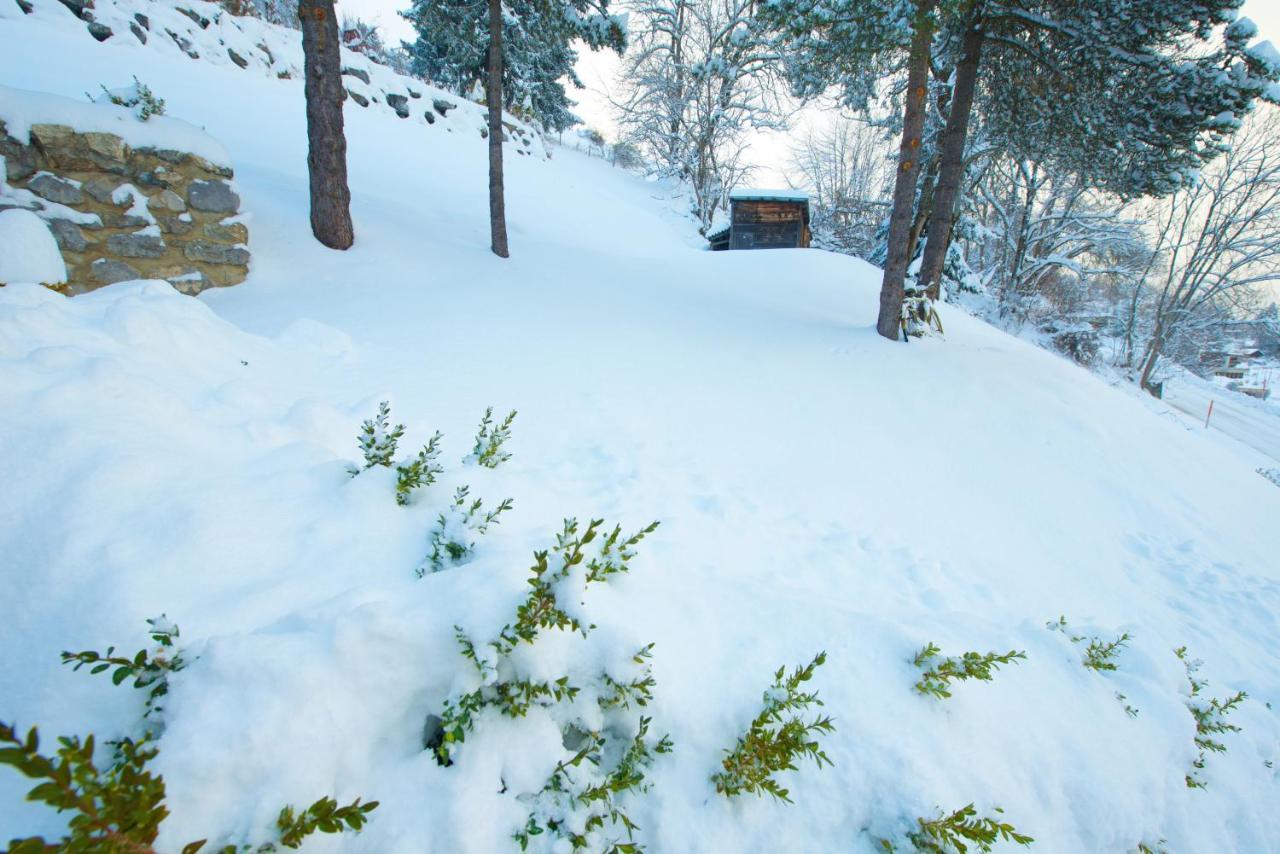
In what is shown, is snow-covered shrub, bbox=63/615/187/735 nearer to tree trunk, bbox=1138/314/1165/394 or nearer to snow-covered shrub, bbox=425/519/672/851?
snow-covered shrub, bbox=425/519/672/851

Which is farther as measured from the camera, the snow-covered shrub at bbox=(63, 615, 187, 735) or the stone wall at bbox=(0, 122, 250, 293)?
the stone wall at bbox=(0, 122, 250, 293)

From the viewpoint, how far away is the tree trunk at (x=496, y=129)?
7.55 meters

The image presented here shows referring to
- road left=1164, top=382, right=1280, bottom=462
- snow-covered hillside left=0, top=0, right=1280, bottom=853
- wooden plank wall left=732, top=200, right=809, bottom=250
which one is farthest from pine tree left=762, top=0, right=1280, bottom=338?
road left=1164, top=382, right=1280, bottom=462

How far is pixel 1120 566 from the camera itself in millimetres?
3568

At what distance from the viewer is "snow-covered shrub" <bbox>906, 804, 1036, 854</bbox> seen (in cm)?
119

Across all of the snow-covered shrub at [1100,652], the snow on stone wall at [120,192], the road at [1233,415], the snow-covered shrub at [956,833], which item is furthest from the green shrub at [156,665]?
the road at [1233,415]

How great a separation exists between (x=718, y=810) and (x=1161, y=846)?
145 cm

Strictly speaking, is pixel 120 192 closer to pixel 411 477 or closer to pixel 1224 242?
pixel 411 477

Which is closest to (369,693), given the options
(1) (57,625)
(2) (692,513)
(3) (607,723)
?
(3) (607,723)

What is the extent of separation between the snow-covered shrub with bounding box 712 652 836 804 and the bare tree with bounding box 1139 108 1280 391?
24979mm

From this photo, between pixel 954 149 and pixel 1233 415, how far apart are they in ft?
79.9

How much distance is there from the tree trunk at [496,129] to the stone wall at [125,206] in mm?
3264

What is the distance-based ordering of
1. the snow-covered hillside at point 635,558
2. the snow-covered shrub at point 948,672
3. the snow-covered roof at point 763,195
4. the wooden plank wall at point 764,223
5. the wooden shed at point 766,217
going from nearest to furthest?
1. the snow-covered hillside at point 635,558
2. the snow-covered shrub at point 948,672
3. the snow-covered roof at point 763,195
4. the wooden shed at point 766,217
5. the wooden plank wall at point 764,223

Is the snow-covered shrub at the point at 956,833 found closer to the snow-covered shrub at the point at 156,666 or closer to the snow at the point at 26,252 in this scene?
the snow-covered shrub at the point at 156,666
